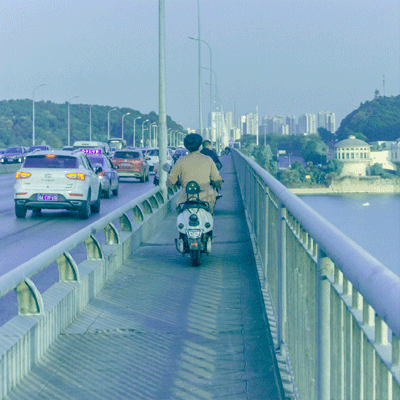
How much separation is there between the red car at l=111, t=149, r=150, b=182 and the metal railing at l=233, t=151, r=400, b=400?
34720mm

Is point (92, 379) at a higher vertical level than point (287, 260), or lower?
lower

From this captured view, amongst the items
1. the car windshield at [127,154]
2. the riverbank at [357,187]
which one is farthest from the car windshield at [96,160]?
the car windshield at [127,154]

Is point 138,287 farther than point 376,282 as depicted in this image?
Yes

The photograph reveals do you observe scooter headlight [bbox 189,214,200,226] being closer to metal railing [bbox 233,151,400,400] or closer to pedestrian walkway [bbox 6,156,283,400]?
pedestrian walkway [bbox 6,156,283,400]

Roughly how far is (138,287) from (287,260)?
3791mm

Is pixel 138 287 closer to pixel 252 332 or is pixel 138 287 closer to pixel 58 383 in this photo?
pixel 252 332

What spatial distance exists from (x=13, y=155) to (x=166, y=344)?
2874 inches

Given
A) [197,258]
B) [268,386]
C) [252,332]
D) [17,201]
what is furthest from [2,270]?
[17,201]

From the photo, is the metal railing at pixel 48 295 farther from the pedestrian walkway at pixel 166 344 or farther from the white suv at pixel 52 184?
the white suv at pixel 52 184

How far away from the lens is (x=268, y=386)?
518 cm

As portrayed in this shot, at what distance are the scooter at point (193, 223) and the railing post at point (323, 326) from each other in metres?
6.82

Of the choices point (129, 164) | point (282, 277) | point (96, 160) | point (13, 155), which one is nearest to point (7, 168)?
point (129, 164)

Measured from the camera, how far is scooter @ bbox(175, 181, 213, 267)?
400 inches

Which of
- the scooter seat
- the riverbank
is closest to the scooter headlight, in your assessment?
A: the scooter seat
